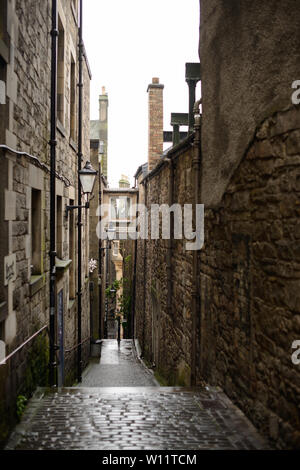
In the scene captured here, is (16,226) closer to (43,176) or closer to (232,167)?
(43,176)

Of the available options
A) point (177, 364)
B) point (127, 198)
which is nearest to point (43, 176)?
point (177, 364)

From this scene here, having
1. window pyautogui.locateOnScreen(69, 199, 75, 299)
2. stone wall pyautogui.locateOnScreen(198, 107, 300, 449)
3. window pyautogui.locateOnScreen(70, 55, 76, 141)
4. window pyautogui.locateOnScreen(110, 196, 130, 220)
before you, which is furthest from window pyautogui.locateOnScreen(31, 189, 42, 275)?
window pyautogui.locateOnScreen(110, 196, 130, 220)

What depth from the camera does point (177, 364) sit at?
7973mm

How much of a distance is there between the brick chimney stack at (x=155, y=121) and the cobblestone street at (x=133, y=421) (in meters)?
11.1

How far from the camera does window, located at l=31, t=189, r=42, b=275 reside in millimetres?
6285

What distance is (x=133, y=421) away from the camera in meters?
4.09

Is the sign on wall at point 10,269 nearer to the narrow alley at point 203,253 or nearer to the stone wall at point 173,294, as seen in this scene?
the narrow alley at point 203,253

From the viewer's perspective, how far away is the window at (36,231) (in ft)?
20.6

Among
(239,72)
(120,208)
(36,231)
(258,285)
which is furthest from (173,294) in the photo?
(120,208)

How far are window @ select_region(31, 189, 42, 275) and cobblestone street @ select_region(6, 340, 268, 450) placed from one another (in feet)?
6.30

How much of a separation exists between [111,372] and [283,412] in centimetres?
989

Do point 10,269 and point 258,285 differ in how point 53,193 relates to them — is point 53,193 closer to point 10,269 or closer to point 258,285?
point 10,269

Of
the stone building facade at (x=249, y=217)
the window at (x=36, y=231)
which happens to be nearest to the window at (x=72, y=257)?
Answer: the window at (x=36, y=231)

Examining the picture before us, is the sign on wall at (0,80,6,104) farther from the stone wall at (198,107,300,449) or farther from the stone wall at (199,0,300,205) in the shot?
the stone wall at (198,107,300,449)
